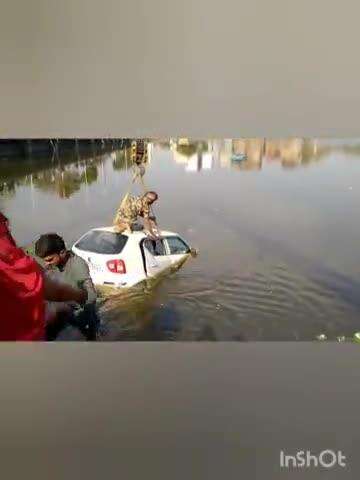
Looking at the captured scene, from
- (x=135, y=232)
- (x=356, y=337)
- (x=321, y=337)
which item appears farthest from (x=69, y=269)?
(x=356, y=337)

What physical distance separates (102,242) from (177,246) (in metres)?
0.25

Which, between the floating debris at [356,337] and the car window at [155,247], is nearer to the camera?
the floating debris at [356,337]

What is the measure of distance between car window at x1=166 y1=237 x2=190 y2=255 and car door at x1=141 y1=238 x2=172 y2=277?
0.02 meters

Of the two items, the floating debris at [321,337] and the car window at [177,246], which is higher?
the car window at [177,246]

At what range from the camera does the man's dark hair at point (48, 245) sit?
1.66m

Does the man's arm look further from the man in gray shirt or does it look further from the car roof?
the car roof

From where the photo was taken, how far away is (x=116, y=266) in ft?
5.61

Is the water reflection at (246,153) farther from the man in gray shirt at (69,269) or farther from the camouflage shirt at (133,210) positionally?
the man in gray shirt at (69,269)

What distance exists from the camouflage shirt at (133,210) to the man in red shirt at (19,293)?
323 millimetres

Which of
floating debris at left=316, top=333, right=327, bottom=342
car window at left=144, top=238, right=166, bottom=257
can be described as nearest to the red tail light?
car window at left=144, top=238, right=166, bottom=257

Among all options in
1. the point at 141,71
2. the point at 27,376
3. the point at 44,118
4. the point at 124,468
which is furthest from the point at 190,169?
the point at 124,468

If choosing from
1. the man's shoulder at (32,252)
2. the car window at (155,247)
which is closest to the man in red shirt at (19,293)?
the man's shoulder at (32,252)

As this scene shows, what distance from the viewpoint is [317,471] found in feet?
5.19

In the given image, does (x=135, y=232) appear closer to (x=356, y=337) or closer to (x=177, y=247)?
(x=177, y=247)
